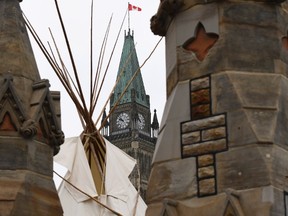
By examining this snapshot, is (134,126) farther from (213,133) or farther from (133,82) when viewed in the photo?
(213,133)

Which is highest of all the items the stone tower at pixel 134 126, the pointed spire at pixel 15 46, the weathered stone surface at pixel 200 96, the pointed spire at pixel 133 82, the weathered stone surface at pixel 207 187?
the pointed spire at pixel 133 82

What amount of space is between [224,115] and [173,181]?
27.4 inches

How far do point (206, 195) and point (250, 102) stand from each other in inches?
32.6

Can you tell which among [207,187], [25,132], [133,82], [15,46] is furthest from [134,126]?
[207,187]

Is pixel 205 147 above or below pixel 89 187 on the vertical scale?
below

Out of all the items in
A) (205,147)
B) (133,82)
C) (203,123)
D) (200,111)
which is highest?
(133,82)

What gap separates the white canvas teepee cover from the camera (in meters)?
19.5

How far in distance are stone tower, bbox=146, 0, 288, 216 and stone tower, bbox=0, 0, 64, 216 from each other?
1033 mm

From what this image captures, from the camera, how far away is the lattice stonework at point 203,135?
6742 millimetres

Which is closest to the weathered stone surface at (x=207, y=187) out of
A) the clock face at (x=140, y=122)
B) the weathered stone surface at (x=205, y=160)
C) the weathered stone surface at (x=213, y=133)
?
the weathered stone surface at (x=205, y=160)

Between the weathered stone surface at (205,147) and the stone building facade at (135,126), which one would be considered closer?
the weathered stone surface at (205,147)

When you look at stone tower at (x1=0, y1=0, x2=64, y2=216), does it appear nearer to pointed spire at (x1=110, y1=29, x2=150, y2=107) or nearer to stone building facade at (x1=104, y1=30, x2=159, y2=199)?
pointed spire at (x1=110, y1=29, x2=150, y2=107)

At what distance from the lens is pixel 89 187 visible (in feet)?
64.4

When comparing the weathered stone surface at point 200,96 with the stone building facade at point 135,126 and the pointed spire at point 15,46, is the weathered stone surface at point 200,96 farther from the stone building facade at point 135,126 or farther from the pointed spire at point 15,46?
the stone building facade at point 135,126
